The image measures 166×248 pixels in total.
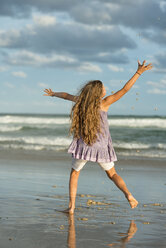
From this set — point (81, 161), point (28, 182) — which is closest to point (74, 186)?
point (81, 161)

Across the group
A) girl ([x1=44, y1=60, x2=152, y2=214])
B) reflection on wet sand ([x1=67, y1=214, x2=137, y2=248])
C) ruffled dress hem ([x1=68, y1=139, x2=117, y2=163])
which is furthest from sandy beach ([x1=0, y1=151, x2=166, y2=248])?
ruffled dress hem ([x1=68, y1=139, x2=117, y2=163])

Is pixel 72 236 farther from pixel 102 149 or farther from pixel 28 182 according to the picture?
pixel 28 182

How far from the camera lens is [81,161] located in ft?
17.4

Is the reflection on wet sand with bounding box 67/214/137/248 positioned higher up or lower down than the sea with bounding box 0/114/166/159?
higher up

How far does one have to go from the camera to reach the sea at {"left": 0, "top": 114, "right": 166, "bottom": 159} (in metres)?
16.7

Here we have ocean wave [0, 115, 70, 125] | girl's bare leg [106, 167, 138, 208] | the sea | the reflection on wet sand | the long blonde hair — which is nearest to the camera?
the reflection on wet sand

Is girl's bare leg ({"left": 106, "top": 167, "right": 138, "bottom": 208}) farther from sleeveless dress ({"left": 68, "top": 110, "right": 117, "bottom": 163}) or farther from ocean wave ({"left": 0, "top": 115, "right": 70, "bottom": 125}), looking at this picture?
ocean wave ({"left": 0, "top": 115, "right": 70, "bottom": 125})

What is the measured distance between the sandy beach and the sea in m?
5.69

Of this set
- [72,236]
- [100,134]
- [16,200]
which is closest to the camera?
[72,236]

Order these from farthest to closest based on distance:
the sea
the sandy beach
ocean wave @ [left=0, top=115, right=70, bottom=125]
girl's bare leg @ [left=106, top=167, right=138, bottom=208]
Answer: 1. ocean wave @ [left=0, top=115, right=70, bottom=125]
2. the sea
3. girl's bare leg @ [left=106, top=167, right=138, bottom=208]
4. the sandy beach

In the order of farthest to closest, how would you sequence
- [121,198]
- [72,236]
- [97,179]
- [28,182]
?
[97,179], [28,182], [121,198], [72,236]

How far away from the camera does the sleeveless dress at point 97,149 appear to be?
5191 millimetres

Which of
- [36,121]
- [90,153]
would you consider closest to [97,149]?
[90,153]

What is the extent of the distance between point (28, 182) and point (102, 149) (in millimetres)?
2988
